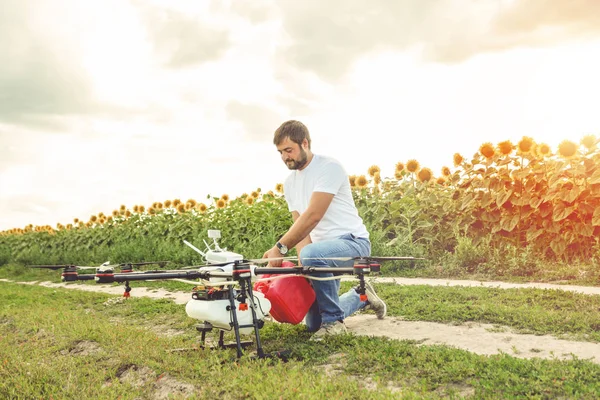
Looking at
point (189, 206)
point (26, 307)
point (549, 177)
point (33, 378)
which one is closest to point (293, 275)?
point (33, 378)

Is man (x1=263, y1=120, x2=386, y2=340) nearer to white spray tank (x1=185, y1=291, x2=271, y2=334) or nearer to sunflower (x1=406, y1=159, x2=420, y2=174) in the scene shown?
white spray tank (x1=185, y1=291, x2=271, y2=334)

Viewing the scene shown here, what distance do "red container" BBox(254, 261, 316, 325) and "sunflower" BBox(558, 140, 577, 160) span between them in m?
6.14

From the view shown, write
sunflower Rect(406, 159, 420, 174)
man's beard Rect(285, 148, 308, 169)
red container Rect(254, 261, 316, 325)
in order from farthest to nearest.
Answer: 1. sunflower Rect(406, 159, 420, 174)
2. man's beard Rect(285, 148, 308, 169)
3. red container Rect(254, 261, 316, 325)

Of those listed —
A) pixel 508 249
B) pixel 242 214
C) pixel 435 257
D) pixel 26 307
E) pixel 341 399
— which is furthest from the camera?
pixel 242 214

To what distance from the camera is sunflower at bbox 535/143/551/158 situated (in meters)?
9.93

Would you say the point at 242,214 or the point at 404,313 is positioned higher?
the point at 242,214

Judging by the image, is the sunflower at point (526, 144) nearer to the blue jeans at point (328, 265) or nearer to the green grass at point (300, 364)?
the green grass at point (300, 364)

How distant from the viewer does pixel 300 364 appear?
443 centimetres

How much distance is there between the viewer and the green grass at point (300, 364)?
3818mm

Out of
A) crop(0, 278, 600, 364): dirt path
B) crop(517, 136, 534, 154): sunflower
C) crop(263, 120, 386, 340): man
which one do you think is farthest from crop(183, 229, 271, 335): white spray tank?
crop(517, 136, 534, 154): sunflower

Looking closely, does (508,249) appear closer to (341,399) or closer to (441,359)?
(441,359)

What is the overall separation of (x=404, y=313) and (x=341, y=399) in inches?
113

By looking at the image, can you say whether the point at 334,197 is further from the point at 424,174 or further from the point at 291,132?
the point at 424,174

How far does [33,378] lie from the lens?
15.8ft
